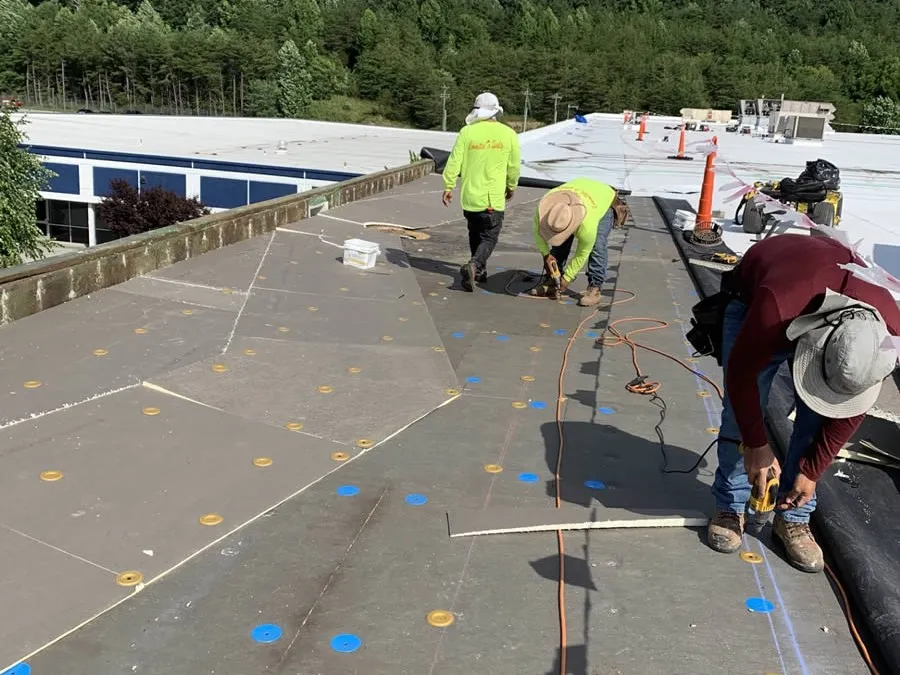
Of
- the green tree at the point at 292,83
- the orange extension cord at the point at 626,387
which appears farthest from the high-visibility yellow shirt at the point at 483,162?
the green tree at the point at 292,83

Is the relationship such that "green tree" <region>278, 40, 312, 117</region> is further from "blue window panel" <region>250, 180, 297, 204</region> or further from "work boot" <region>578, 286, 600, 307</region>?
"work boot" <region>578, 286, 600, 307</region>

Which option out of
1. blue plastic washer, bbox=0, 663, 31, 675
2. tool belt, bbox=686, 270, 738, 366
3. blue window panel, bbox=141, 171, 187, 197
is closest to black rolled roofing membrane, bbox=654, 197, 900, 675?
tool belt, bbox=686, 270, 738, 366

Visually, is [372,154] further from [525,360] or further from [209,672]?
[209,672]

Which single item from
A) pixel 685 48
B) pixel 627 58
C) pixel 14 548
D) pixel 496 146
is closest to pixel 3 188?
pixel 496 146

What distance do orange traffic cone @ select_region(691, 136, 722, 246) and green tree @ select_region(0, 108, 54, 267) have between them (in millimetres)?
13438

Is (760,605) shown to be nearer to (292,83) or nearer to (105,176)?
(105,176)

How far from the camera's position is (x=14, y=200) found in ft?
58.0

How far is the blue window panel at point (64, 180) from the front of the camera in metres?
28.4

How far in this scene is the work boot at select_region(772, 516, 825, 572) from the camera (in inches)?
116

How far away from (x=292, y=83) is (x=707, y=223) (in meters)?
83.8

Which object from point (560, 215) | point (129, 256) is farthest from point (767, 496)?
point (129, 256)

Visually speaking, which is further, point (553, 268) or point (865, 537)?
point (553, 268)

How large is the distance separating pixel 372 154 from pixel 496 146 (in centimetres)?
2600

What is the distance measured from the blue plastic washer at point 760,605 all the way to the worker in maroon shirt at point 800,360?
0.89ft
